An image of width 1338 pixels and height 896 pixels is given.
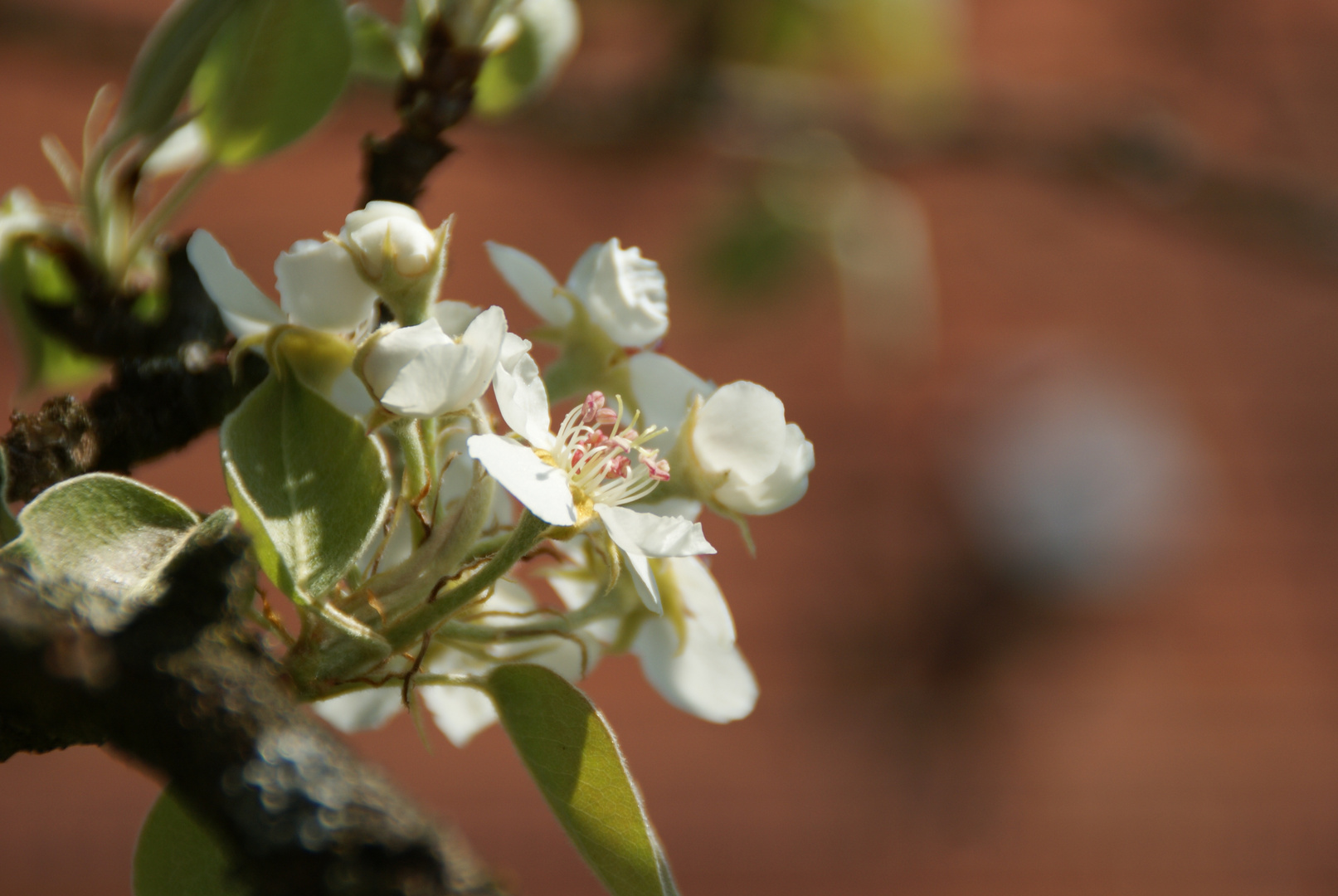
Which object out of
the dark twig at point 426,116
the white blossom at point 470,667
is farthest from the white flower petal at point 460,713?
the dark twig at point 426,116

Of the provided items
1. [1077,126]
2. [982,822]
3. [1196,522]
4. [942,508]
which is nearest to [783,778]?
[982,822]

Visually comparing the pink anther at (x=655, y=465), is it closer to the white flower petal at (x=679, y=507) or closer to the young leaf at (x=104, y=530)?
the white flower petal at (x=679, y=507)

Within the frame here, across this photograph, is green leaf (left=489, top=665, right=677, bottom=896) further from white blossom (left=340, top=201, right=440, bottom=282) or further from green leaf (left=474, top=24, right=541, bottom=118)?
green leaf (left=474, top=24, right=541, bottom=118)

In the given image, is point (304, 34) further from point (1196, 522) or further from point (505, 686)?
point (1196, 522)

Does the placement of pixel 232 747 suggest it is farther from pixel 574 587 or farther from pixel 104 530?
pixel 574 587

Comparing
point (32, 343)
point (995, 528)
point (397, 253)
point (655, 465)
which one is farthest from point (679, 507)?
point (995, 528)

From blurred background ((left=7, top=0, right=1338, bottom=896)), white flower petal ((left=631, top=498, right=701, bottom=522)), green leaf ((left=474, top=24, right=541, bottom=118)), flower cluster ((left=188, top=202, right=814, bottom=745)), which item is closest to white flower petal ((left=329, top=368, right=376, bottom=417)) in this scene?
flower cluster ((left=188, top=202, right=814, bottom=745))
